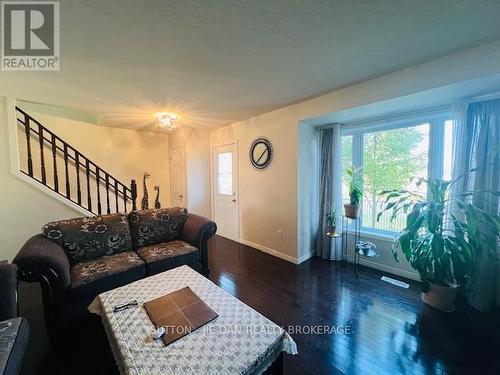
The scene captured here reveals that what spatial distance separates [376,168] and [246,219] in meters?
2.23

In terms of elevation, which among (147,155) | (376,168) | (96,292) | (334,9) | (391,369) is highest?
(334,9)

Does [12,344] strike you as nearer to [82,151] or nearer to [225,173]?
[225,173]

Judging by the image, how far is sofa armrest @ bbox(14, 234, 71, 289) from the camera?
63.4 inches

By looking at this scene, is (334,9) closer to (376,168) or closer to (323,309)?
(376,168)

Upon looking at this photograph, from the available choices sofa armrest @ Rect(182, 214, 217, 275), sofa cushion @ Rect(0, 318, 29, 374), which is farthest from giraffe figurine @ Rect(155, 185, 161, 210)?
sofa cushion @ Rect(0, 318, 29, 374)

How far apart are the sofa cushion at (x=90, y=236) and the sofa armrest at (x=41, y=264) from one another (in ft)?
0.92

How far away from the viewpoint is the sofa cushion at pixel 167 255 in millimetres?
2260

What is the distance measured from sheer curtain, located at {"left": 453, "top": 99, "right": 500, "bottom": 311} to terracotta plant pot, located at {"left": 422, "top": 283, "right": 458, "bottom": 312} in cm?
24

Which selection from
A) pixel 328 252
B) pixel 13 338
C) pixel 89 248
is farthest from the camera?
pixel 328 252

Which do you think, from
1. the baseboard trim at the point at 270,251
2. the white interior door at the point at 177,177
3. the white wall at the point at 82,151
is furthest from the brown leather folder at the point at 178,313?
the white interior door at the point at 177,177

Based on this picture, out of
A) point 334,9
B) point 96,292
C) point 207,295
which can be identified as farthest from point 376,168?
point 96,292

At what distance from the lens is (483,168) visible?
2.01 metres

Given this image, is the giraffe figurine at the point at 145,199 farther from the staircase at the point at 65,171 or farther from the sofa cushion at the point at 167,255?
the sofa cushion at the point at 167,255

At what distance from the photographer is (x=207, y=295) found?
1.50 meters
